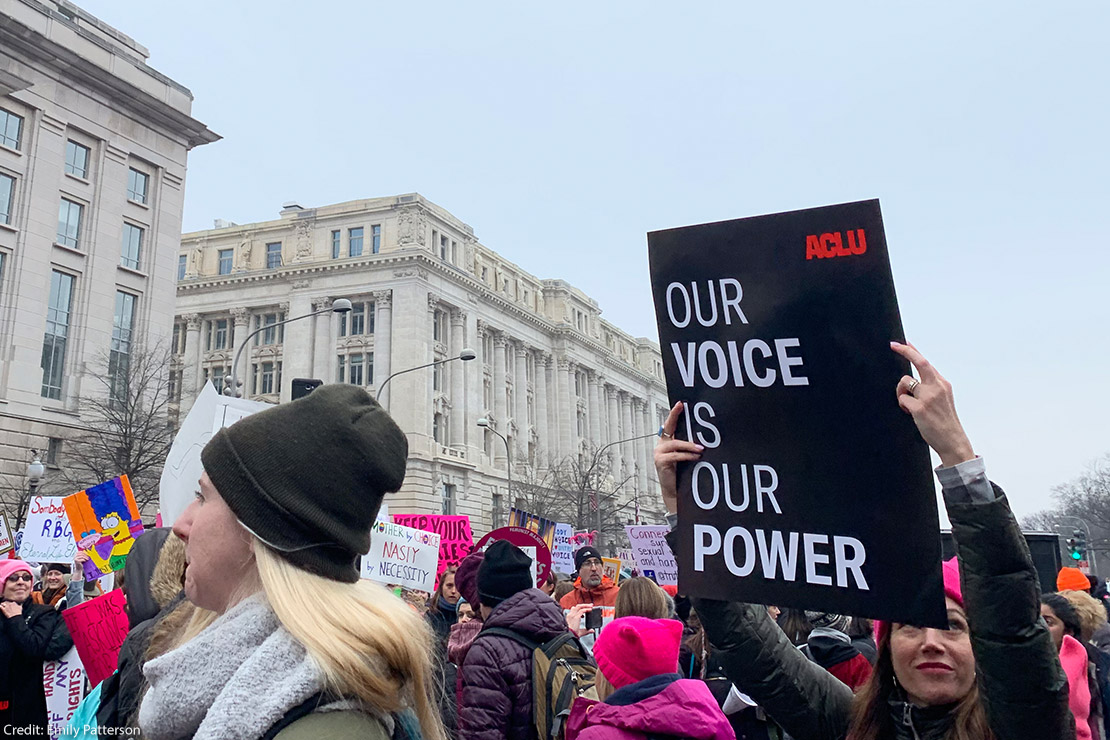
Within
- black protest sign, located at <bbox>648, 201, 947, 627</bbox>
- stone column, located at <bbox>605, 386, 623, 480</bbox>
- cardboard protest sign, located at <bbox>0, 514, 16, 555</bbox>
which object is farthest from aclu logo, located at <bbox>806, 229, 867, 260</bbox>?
stone column, located at <bbox>605, 386, 623, 480</bbox>

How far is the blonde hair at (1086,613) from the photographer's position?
562 centimetres

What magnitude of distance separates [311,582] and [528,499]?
57087 millimetres

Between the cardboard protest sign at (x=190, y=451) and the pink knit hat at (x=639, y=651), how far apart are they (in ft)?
6.53

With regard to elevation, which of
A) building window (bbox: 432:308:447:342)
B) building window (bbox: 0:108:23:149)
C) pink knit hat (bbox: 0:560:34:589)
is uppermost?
building window (bbox: 0:108:23:149)

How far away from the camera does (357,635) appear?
159cm

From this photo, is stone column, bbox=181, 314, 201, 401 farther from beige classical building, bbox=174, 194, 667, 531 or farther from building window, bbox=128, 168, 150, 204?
building window, bbox=128, 168, 150, 204

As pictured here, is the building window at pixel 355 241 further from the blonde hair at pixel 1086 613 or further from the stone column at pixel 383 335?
the blonde hair at pixel 1086 613

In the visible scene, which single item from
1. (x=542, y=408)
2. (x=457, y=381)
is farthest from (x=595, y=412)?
(x=457, y=381)

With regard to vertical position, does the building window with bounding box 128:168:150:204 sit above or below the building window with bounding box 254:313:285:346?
above

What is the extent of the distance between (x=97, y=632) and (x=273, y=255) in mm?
57182

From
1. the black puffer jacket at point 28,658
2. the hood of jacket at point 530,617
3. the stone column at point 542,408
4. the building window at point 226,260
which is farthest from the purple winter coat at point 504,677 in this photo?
the stone column at point 542,408

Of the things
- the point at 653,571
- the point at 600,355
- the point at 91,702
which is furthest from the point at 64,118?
the point at 600,355

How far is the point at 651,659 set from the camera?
3402 millimetres

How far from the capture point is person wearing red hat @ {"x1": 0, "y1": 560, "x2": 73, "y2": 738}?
5953mm
